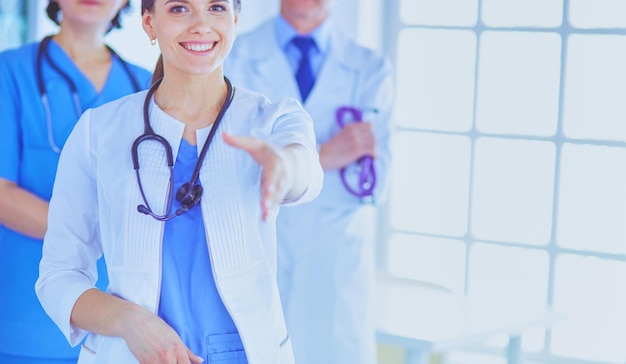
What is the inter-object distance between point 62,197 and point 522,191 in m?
2.04

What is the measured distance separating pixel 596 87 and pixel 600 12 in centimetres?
22

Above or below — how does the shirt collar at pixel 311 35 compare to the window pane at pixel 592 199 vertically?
above

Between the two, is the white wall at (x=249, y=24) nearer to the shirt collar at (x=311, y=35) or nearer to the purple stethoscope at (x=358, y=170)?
the shirt collar at (x=311, y=35)

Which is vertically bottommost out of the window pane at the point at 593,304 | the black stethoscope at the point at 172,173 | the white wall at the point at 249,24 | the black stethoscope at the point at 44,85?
the window pane at the point at 593,304

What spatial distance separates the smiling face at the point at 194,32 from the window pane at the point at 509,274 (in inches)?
76.3

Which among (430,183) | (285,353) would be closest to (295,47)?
(430,183)

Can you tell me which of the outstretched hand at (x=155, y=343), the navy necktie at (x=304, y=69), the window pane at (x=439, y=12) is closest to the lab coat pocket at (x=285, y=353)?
the outstretched hand at (x=155, y=343)

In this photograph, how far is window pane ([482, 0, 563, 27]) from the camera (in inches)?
118

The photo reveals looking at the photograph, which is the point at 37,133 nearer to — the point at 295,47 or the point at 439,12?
the point at 295,47

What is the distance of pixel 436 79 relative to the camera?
10.6 ft

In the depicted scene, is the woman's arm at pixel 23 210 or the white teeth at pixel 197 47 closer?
the white teeth at pixel 197 47

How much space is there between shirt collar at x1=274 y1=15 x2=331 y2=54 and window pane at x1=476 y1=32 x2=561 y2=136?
78 centimetres

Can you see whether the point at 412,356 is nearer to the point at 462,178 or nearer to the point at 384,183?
the point at 384,183

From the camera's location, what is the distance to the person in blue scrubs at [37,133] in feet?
5.82
